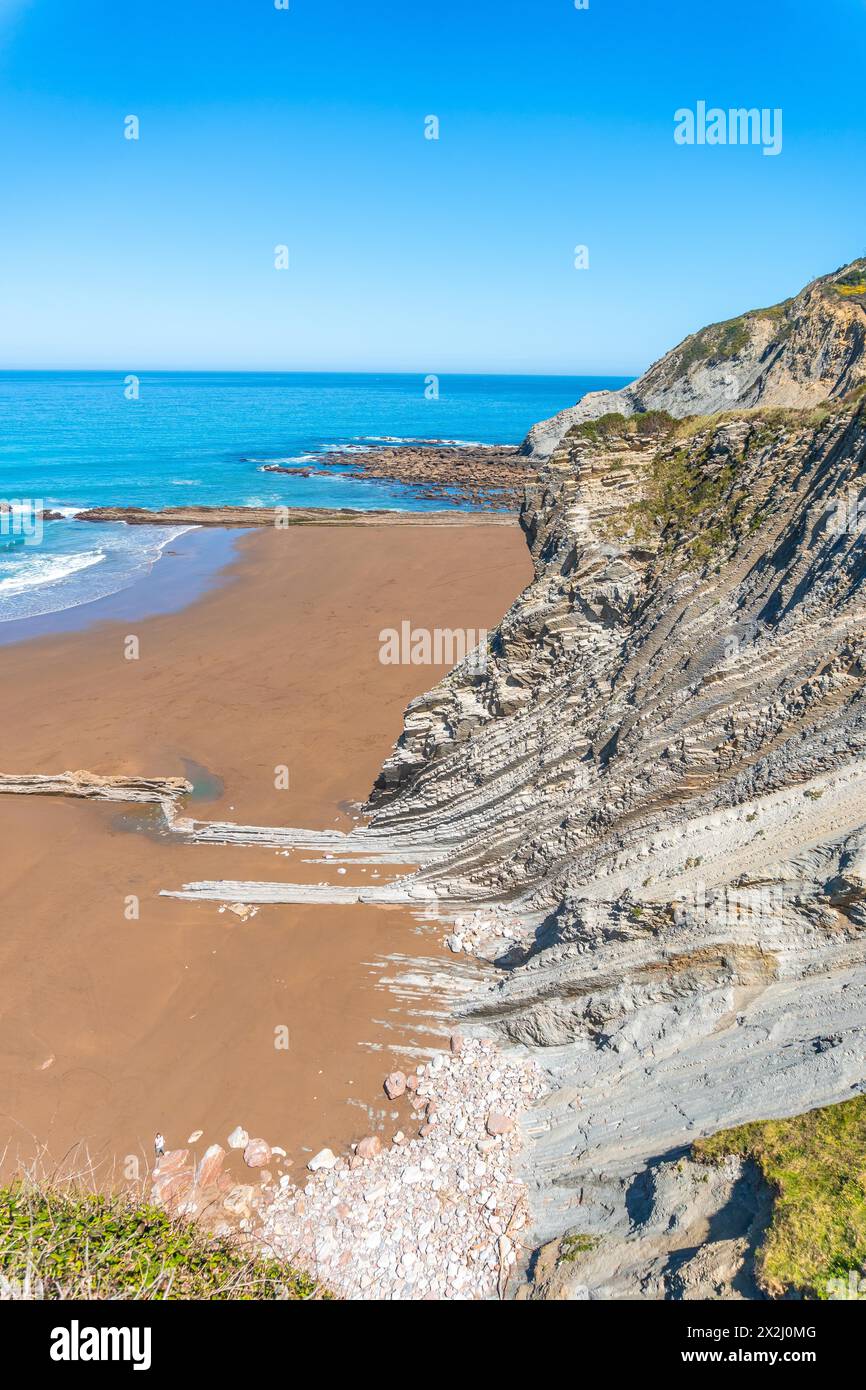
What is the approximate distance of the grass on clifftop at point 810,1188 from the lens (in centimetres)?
560

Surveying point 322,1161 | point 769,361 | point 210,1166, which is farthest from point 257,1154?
point 769,361

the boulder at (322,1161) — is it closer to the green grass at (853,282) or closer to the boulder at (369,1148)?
the boulder at (369,1148)

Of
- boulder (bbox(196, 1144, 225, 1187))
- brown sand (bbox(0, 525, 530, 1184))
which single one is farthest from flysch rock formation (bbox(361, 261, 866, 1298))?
boulder (bbox(196, 1144, 225, 1187))

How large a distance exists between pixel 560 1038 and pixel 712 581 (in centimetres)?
716

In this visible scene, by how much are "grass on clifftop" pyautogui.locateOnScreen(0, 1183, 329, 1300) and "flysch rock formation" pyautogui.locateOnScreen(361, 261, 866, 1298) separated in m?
3.01

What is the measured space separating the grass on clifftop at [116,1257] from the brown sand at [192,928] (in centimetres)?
269

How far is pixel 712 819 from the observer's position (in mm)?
9727

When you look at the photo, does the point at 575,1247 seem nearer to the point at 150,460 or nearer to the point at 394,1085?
the point at 394,1085

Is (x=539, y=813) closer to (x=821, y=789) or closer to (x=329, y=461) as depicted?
(x=821, y=789)

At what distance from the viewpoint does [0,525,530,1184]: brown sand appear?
10.8m

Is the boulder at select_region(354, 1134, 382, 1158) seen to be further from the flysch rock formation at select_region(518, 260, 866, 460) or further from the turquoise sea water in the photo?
the turquoise sea water

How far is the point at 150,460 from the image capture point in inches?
2886

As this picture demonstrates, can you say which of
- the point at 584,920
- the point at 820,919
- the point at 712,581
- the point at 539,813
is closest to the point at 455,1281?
the point at 584,920

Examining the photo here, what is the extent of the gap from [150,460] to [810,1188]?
78741mm
